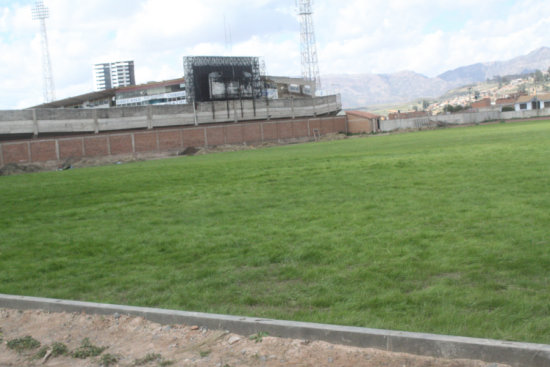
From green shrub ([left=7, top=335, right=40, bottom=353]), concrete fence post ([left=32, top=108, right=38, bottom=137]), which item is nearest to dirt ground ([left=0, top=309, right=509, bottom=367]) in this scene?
green shrub ([left=7, top=335, right=40, bottom=353])

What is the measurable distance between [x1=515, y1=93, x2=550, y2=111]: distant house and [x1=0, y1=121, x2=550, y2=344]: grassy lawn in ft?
385

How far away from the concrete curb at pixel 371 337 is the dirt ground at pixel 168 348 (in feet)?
0.22

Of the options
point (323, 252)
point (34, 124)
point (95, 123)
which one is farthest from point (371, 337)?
point (95, 123)

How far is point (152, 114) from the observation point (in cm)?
6725

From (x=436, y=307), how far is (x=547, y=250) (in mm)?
2816

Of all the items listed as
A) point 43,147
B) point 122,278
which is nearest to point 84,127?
point 43,147

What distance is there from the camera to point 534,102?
402 ft

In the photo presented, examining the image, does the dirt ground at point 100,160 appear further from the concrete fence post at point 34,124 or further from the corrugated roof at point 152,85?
the corrugated roof at point 152,85

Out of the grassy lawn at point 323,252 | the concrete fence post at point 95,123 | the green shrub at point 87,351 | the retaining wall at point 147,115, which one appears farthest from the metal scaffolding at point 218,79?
the green shrub at point 87,351

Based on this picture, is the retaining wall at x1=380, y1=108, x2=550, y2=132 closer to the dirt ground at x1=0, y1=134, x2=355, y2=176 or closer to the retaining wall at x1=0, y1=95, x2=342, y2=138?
the retaining wall at x1=0, y1=95, x2=342, y2=138

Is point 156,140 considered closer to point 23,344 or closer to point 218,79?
point 218,79

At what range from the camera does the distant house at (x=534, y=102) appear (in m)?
120

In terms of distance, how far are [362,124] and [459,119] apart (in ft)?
51.2

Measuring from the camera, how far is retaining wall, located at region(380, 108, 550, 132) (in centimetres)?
8594
